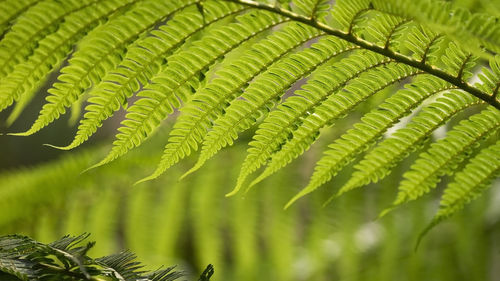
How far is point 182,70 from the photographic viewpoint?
0.79m

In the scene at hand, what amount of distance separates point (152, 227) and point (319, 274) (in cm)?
67

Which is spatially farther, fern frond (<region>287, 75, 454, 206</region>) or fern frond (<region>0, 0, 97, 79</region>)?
fern frond (<region>287, 75, 454, 206</region>)

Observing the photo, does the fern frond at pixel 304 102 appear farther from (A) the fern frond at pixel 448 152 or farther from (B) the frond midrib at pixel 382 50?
(A) the fern frond at pixel 448 152

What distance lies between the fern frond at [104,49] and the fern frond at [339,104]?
0.96ft

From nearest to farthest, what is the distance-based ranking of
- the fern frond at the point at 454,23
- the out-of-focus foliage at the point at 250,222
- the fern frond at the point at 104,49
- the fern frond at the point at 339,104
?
1. the fern frond at the point at 454,23
2. the fern frond at the point at 104,49
3. the fern frond at the point at 339,104
4. the out-of-focus foliage at the point at 250,222

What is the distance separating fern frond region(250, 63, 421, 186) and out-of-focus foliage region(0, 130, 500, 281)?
3.05ft

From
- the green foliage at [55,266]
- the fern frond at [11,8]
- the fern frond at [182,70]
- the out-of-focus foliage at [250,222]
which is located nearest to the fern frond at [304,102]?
the fern frond at [182,70]

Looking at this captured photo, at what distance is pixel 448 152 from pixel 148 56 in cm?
55

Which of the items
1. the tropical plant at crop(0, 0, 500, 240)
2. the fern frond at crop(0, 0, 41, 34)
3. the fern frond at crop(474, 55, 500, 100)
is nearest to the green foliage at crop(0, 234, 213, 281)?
the tropical plant at crop(0, 0, 500, 240)

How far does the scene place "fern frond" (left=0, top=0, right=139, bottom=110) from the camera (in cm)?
71

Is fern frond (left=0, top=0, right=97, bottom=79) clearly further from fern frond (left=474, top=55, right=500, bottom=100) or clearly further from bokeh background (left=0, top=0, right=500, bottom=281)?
bokeh background (left=0, top=0, right=500, bottom=281)

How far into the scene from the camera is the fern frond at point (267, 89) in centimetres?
81

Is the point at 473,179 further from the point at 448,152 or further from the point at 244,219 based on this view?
the point at 244,219

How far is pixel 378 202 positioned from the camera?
178 centimetres
